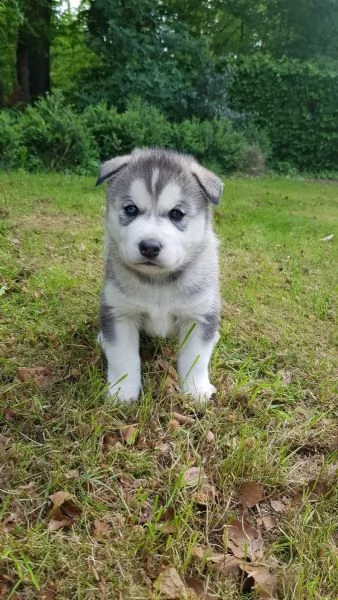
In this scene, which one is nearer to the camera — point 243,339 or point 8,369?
point 8,369

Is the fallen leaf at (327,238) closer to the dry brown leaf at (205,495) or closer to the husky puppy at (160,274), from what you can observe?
the husky puppy at (160,274)

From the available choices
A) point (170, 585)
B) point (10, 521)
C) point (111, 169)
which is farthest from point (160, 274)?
point (170, 585)

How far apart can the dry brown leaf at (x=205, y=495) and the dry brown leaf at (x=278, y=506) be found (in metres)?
0.31

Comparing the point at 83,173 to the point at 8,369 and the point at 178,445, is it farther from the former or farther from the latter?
the point at 178,445

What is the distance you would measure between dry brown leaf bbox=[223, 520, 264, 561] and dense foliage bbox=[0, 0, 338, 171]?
976cm

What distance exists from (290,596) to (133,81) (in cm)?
1450

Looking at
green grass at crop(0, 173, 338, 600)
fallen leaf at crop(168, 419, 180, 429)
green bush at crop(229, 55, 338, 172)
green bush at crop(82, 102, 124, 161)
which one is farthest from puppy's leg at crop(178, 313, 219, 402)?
green bush at crop(229, 55, 338, 172)

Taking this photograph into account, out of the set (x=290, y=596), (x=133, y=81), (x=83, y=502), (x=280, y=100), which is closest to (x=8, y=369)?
(x=83, y=502)

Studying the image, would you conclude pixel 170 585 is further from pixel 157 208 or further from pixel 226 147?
pixel 226 147

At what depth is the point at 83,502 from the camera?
2.46 m

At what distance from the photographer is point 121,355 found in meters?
3.21

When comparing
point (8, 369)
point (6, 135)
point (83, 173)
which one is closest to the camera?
point (8, 369)

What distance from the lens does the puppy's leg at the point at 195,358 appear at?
3.29 m

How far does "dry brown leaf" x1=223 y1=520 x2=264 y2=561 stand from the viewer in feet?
7.84
